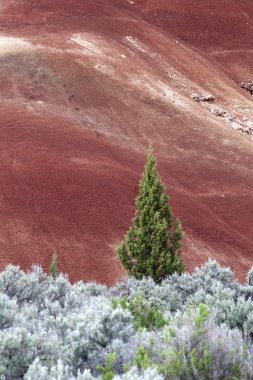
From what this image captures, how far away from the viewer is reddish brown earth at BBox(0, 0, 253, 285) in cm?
1577

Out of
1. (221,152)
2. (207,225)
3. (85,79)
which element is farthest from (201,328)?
(85,79)

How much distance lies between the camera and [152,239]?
10766 mm

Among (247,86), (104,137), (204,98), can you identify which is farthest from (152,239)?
(247,86)

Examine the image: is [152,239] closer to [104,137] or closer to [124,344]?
[124,344]

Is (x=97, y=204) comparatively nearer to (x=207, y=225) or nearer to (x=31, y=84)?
(x=207, y=225)

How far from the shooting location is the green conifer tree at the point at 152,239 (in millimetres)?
10484

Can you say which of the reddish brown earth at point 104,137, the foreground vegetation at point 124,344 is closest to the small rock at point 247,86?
the reddish brown earth at point 104,137

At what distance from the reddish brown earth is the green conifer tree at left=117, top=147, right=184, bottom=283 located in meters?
3.31

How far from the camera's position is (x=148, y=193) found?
10984mm

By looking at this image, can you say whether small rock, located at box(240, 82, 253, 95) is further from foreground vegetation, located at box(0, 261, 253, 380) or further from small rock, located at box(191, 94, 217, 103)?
foreground vegetation, located at box(0, 261, 253, 380)

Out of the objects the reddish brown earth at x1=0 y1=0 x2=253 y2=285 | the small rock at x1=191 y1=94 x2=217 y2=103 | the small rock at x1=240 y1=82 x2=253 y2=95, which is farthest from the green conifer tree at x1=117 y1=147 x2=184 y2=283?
the small rock at x1=240 y1=82 x2=253 y2=95

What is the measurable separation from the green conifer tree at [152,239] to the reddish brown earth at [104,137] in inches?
130

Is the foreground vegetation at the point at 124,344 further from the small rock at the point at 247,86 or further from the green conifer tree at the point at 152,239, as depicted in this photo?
the small rock at the point at 247,86

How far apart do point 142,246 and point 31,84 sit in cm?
1558
